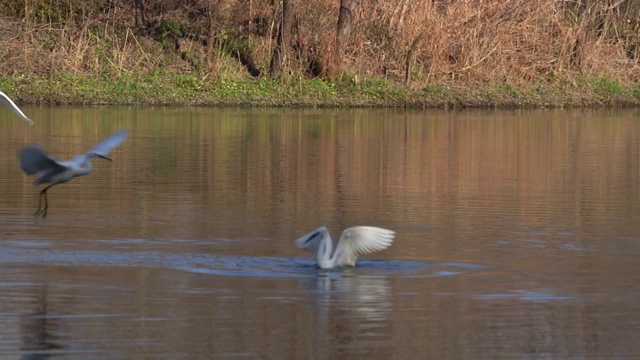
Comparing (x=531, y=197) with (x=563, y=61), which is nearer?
(x=531, y=197)

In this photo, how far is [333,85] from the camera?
34188mm

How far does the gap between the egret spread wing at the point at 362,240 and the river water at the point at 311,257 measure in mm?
191

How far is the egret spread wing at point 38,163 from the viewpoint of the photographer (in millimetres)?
11477

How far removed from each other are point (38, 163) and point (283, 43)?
2303 centimetres

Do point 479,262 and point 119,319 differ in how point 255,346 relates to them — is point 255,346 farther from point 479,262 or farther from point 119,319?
point 479,262

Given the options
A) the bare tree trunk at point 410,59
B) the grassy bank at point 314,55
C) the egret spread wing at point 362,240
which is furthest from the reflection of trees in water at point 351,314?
the bare tree trunk at point 410,59

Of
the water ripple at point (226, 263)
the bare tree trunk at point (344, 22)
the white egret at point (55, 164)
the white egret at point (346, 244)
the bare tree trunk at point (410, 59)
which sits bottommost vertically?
the water ripple at point (226, 263)

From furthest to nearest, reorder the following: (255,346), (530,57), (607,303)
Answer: (530,57), (607,303), (255,346)

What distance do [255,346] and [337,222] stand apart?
5.80 meters

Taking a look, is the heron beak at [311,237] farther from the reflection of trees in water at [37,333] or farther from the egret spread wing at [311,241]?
the reflection of trees in water at [37,333]

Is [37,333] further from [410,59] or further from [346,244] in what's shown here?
[410,59]

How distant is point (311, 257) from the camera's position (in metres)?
11.6

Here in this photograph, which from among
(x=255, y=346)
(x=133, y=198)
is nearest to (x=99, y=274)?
(x=255, y=346)

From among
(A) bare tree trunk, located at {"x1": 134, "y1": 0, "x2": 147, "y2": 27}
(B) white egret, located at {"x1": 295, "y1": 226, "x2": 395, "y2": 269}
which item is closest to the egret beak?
(B) white egret, located at {"x1": 295, "y1": 226, "x2": 395, "y2": 269}
